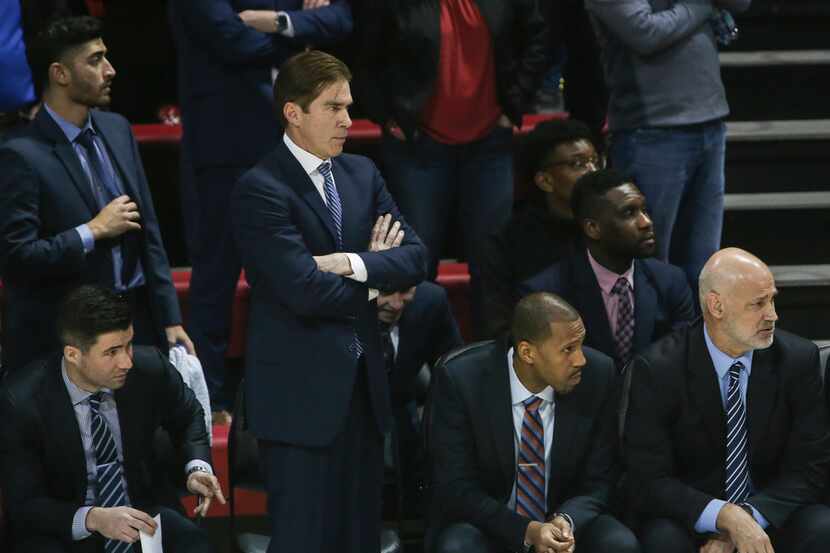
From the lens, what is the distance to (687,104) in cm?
492

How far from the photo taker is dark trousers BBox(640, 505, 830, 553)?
157 inches

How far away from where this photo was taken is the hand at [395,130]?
4.98m

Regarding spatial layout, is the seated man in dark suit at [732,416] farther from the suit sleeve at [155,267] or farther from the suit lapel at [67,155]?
the suit lapel at [67,155]

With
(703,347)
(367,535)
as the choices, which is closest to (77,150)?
(367,535)

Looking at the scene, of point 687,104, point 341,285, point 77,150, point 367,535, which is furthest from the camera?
point 687,104

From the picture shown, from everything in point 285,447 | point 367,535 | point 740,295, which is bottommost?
point 367,535

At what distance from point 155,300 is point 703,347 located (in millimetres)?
1579

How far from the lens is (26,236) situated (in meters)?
4.16

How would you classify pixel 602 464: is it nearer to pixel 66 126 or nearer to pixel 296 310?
pixel 296 310

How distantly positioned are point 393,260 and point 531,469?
2.38 ft

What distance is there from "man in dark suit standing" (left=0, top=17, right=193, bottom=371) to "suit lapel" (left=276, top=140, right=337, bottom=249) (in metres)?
0.62

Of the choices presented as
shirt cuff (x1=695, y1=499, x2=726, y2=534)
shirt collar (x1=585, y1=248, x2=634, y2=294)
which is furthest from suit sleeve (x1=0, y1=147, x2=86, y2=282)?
shirt cuff (x1=695, y1=499, x2=726, y2=534)

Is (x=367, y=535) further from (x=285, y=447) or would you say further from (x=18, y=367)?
(x=18, y=367)

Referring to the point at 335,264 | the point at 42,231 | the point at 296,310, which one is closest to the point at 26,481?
the point at 42,231
